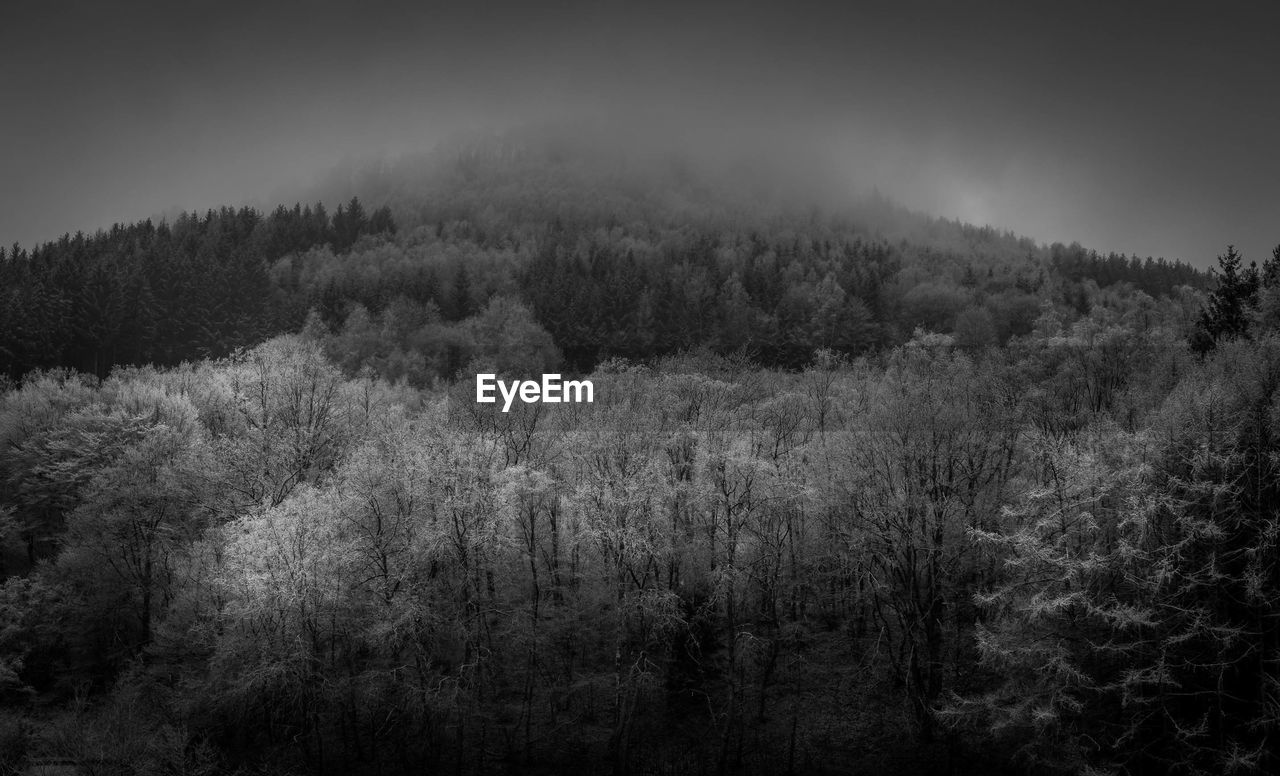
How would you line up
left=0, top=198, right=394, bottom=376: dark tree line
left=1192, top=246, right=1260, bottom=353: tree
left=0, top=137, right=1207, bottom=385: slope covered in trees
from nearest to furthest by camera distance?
left=1192, top=246, right=1260, bottom=353: tree → left=0, top=198, right=394, bottom=376: dark tree line → left=0, top=137, right=1207, bottom=385: slope covered in trees

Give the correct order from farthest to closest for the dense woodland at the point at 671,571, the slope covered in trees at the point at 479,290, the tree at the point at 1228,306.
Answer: the slope covered in trees at the point at 479,290, the tree at the point at 1228,306, the dense woodland at the point at 671,571

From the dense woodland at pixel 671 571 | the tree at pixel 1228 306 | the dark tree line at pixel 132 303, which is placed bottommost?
the dense woodland at pixel 671 571

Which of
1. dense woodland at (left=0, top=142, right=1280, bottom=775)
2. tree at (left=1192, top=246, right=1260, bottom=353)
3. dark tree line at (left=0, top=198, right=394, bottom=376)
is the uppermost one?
dark tree line at (left=0, top=198, right=394, bottom=376)

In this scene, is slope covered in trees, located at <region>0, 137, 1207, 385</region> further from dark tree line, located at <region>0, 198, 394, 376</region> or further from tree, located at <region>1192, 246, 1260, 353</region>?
tree, located at <region>1192, 246, 1260, 353</region>

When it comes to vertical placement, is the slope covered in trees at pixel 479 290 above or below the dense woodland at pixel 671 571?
above

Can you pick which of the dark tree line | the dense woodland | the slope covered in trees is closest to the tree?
the dense woodland

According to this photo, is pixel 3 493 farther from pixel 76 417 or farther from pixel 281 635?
pixel 281 635

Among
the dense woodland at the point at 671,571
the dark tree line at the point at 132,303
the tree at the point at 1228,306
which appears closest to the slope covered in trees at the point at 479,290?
the dark tree line at the point at 132,303

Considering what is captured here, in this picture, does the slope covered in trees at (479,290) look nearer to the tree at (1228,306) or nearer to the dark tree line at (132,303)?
the dark tree line at (132,303)

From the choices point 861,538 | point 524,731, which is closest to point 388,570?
point 524,731
